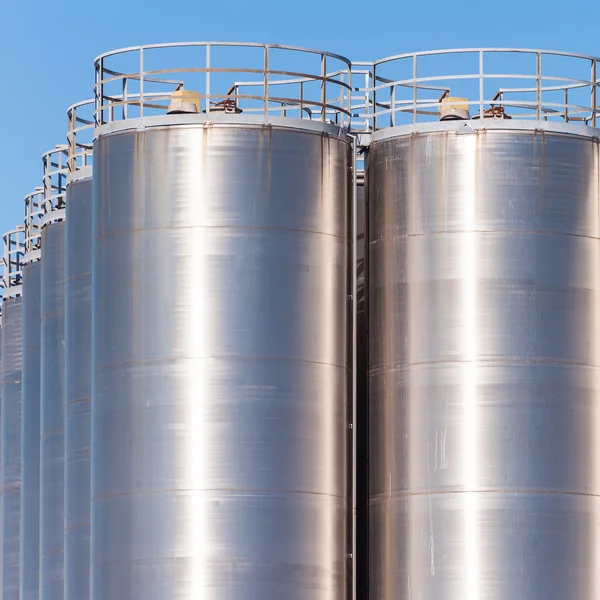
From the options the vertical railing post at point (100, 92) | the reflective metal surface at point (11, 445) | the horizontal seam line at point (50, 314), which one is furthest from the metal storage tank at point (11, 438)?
the vertical railing post at point (100, 92)

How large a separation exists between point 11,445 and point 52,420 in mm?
9863

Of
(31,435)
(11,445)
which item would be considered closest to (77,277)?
(31,435)

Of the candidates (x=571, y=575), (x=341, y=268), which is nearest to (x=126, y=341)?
(x=341, y=268)

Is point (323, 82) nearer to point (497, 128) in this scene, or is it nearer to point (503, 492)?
point (497, 128)

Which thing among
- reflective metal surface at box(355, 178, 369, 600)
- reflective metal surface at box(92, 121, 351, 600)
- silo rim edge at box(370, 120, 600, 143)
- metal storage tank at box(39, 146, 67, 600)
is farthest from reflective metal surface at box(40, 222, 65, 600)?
silo rim edge at box(370, 120, 600, 143)

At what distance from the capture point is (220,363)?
125ft

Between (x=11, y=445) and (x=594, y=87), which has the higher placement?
(x=594, y=87)

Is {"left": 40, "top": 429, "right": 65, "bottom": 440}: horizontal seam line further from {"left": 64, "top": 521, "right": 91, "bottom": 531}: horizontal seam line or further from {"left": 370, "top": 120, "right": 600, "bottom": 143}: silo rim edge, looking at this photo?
{"left": 370, "top": 120, "right": 600, "bottom": 143}: silo rim edge

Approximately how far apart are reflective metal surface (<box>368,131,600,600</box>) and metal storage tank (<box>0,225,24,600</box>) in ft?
69.3

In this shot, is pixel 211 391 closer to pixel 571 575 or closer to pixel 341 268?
pixel 341 268

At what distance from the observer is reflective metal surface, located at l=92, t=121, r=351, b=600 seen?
37.8 metres

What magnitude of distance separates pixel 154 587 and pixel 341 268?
8.14 metres

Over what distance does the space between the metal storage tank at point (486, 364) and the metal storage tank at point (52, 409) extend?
1198cm

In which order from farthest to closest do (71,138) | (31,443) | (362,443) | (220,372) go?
1. (31,443)
2. (71,138)
3. (362,443)
4. (220,372)
